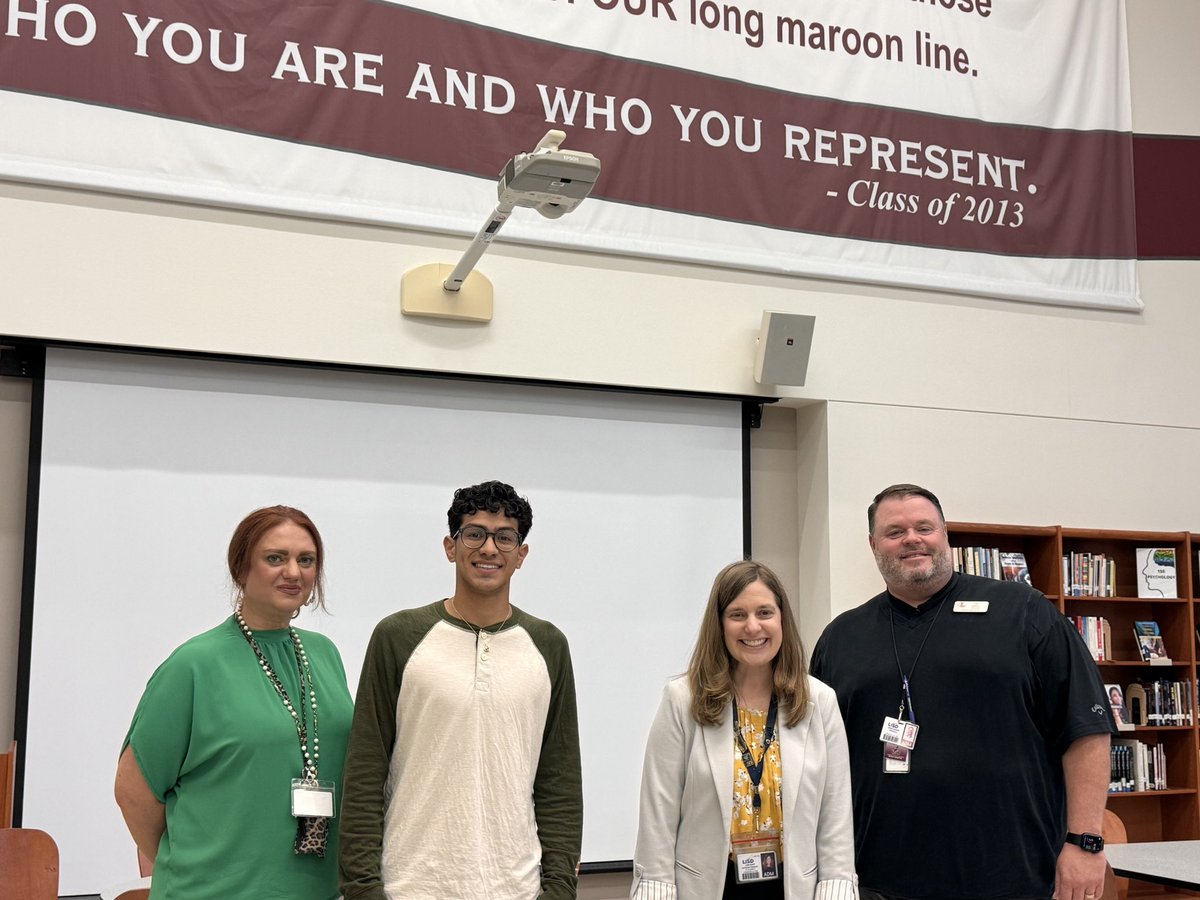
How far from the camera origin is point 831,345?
18.9 ft

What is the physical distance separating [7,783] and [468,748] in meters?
2.82

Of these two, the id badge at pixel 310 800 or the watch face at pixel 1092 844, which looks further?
the watch face at pixel 1092 844

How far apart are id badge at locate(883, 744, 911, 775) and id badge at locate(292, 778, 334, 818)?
140cm

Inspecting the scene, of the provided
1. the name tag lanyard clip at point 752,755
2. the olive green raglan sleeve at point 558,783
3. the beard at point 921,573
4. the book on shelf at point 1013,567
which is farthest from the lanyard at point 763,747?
the book on shelf at point 1013,567

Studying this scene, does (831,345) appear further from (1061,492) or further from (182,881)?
(182,881)

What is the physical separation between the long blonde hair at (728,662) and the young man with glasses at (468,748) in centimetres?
35

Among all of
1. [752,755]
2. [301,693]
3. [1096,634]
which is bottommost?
[752,755]

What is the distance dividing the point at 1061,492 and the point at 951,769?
3.43 metres

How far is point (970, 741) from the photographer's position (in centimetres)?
300

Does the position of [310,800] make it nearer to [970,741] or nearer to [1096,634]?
[970,741]

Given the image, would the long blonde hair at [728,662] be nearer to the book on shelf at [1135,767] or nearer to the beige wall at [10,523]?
the beige wall at [10,523]

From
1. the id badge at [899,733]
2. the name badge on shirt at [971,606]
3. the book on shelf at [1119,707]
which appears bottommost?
the book on shelf at [1119,707]

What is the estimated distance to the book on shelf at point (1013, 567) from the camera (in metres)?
5.72

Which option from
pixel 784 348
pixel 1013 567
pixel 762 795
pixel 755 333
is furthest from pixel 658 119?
pixel 762 795
